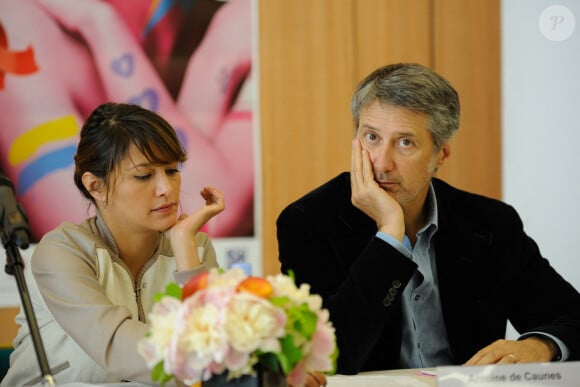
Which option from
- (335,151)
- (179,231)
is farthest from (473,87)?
(179,231)

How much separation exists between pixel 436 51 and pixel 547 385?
295 centimetres

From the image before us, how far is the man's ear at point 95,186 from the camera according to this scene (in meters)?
2.15

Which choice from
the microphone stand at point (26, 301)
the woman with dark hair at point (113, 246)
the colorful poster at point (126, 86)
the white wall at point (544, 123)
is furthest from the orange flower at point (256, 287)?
the white wall at point (544, 123)

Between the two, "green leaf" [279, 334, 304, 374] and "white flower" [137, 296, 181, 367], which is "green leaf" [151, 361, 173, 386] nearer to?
"white flower" [137, 296, 181, 367]

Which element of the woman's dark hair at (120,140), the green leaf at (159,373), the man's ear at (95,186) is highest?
the woman's dark hair at (120,140)

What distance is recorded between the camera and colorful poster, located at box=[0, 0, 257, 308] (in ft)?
11.5

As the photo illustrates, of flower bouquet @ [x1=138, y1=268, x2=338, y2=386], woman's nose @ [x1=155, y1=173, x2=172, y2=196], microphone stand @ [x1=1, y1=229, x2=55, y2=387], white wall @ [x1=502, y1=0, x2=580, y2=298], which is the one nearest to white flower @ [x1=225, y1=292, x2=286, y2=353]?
flower bouquet @ [x1=138, y1=268, x2=338, y2=386]

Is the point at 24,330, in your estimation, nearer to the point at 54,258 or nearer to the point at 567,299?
the point at 54,258

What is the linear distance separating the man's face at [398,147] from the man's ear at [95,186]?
73 cm

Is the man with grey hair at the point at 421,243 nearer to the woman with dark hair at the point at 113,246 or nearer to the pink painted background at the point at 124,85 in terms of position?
the woman with dark hair at the point at 113,246

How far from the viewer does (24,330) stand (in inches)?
80.4

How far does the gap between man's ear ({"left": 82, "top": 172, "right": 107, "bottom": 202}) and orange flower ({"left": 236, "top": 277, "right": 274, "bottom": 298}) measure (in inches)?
41.9

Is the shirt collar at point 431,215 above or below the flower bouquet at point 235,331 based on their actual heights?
below

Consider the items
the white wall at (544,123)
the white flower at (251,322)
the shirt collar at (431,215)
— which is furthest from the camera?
the white wall at (544,123)
